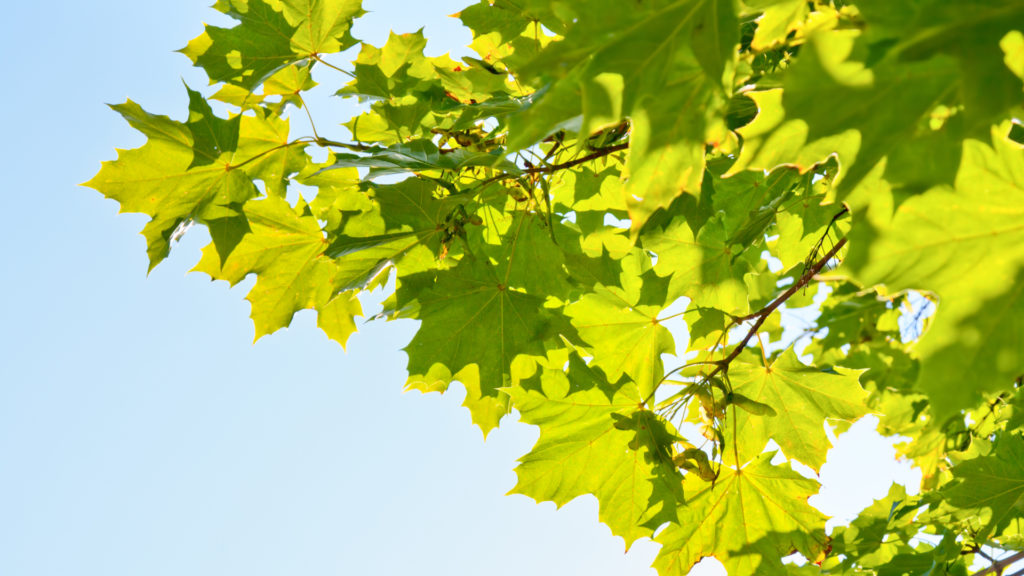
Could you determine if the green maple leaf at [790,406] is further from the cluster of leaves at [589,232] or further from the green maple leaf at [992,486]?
the green maple leaf at [992,486]

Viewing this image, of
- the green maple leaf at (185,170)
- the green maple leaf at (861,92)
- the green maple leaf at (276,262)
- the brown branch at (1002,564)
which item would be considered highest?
the green maple leaf at (185,170)

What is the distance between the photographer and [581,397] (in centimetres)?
200

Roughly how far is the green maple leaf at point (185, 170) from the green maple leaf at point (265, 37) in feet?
0.67

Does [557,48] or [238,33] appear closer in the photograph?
[557,48]

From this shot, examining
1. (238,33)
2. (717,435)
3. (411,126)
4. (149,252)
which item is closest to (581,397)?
(717,435)

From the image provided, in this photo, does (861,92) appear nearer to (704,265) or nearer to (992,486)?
(704,265)

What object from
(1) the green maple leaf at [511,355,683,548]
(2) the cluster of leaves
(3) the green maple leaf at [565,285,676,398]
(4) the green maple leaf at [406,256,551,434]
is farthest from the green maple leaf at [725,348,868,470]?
(4) the green maple leaf at [406,256,551,434]

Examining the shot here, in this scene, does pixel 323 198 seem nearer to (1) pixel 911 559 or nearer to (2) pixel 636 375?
(2) pixel 636 375

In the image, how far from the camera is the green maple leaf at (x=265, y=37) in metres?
2.31

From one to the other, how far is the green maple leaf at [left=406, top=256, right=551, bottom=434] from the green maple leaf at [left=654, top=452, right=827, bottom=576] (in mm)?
697

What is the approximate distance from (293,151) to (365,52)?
0.49 m

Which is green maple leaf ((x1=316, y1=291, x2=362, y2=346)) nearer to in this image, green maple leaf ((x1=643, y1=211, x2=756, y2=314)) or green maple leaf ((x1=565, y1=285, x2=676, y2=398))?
green maple leaf ((x1=565, y1=285, x2=676, y2=398))

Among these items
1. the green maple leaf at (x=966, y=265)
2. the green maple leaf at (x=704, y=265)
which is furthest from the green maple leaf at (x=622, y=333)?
the green maple leaf at (x=966, y=265)

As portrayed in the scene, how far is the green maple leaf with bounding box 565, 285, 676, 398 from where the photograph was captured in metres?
2.28
